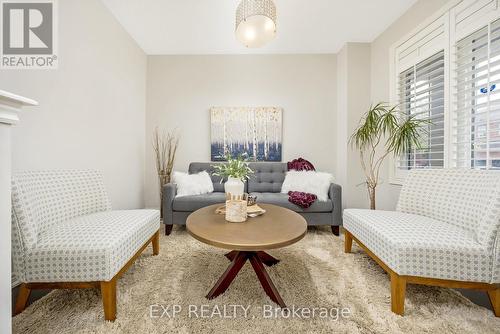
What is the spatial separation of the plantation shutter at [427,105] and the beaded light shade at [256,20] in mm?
1820

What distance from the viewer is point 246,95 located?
11.7ft

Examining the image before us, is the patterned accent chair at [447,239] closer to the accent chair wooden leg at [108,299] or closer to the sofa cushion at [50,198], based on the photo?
the accent chair wooden leg at [108,299]

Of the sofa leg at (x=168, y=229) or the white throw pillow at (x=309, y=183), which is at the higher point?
the white throw pillow at (x=309, y=183)

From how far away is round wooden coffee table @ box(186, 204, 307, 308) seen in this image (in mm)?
1236

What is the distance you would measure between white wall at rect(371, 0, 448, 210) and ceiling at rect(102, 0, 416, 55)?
0.32 feet

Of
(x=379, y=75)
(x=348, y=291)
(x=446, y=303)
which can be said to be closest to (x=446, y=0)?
(x=379, y=75)

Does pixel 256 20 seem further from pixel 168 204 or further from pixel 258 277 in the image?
pixel 168 204

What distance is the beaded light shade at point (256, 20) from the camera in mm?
1747

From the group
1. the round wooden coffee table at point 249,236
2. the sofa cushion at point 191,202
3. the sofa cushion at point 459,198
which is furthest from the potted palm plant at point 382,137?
the sofa cushion at point 191,202

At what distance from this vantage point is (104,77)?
8.21 ft

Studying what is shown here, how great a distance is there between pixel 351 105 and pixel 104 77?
10.8ft

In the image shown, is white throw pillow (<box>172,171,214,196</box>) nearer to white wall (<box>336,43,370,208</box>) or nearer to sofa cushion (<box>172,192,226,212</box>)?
sofa cushion (<box>172,192,226,212</box>)

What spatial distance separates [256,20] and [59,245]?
2.09 meters

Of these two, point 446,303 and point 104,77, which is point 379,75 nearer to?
point 446,303
